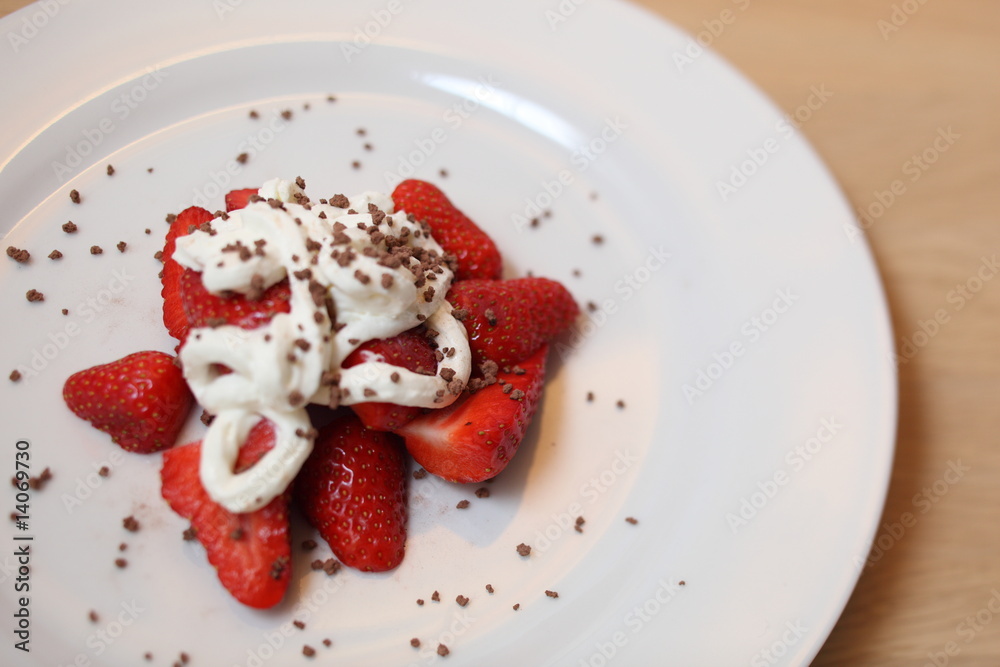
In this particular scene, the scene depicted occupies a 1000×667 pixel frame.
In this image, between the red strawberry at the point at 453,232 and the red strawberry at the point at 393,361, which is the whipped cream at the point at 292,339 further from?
the red strawberry at the point at 453,232

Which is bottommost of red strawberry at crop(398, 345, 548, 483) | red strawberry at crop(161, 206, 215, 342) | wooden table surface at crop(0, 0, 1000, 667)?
wooden table surface at crop(0, 0, 1000, 667)

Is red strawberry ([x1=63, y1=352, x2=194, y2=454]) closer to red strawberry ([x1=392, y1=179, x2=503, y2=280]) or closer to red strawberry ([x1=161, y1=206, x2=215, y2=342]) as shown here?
red strawberry ([x1=161, y1=206, x2=215, y2=342])

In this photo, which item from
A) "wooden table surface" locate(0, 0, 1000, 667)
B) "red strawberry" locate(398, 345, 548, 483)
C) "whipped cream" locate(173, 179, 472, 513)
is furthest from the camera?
"wooden table surface" locate(0, 0, 1000, 667)

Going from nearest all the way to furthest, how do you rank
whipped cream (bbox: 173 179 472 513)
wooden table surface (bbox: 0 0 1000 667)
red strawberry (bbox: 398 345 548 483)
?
whipped cream (bbox: 173 179 472 513), red strawberry (bbox: 398 345 548 483), wooden table surface (bbox: 0 0 1000 667)

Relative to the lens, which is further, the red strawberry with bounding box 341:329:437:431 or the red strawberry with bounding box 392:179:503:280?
the red strawberry with bounding box 392:179:503:280

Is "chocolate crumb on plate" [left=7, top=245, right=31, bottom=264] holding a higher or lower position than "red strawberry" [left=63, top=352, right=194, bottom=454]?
higher

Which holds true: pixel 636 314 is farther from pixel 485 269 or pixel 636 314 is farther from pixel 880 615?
pixel 880 615

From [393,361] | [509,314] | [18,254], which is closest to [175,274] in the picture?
[18,254]

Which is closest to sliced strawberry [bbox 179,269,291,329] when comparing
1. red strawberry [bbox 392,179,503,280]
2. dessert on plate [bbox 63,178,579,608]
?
dessert on plate [bbox 63,178,579,608]

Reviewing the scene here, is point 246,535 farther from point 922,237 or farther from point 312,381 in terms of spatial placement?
point 922,237
